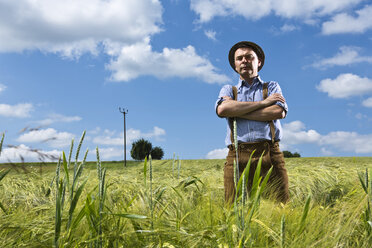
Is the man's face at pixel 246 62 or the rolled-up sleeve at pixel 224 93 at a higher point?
the man's face at pixel 246 62

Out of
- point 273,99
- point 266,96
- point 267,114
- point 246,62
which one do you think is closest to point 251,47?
point 246,62

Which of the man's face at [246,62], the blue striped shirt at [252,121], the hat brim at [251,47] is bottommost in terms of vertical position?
the blue striped shirt at [252,121]

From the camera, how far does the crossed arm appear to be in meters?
2.81

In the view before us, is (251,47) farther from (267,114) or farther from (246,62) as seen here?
(267,114)

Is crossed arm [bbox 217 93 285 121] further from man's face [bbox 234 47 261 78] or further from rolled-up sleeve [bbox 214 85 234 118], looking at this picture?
man's face [bbox 234 47 261 78]

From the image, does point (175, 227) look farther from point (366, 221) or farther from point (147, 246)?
point (366, 221)

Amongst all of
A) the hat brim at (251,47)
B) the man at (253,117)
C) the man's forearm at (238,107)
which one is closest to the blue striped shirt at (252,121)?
the man at (253,117)

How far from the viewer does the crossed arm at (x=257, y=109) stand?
2814 mm

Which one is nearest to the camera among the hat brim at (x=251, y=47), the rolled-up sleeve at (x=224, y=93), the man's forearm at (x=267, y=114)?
the man's forearm at (x=267, y=114)

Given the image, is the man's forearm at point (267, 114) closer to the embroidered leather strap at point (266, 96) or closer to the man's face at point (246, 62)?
the embroidered leather strap at point (266, 96)

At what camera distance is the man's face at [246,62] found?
3.12 meters

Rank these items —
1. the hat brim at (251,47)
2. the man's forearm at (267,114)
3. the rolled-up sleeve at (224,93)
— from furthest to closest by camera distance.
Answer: the hat brim at (251,47) < the rolled-up sleeve at (224,93) < the man's forearm at (267,114)

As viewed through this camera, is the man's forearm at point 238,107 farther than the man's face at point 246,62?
No

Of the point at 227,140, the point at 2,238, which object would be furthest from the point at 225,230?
the point at 227,140
